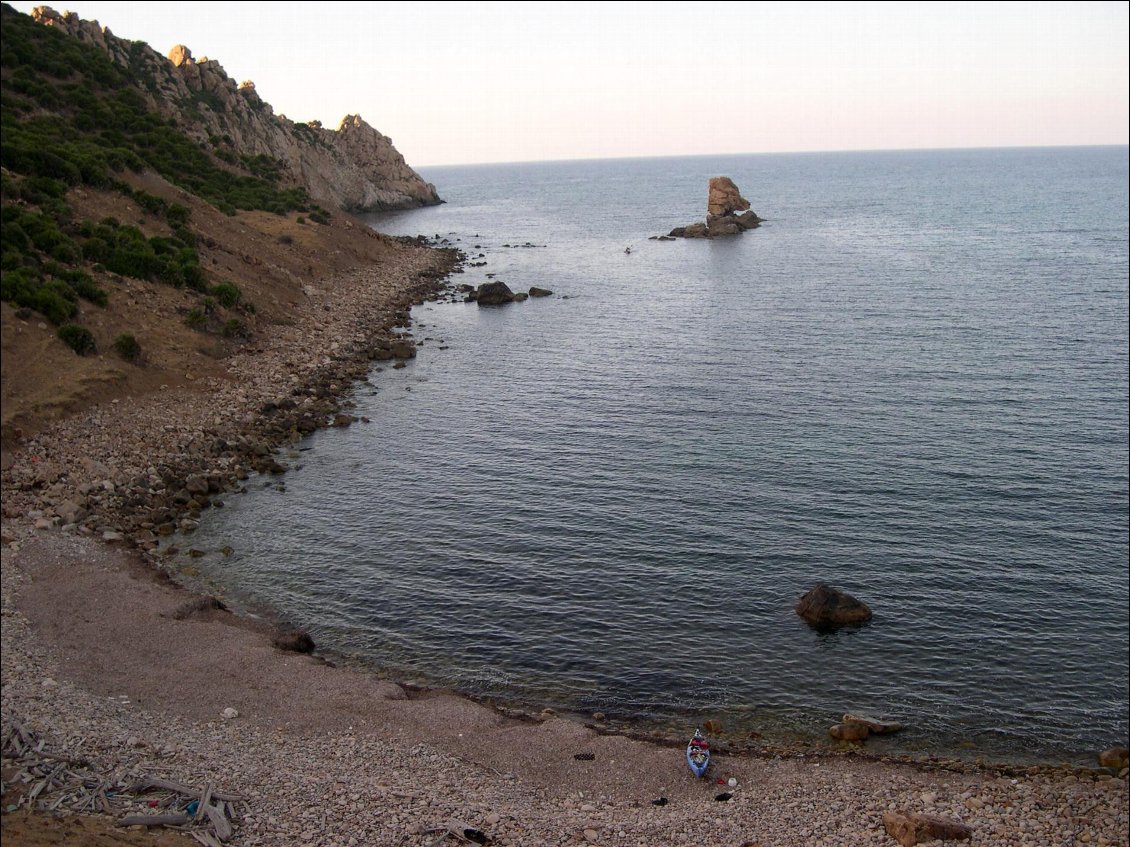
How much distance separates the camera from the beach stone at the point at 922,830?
70.4ft

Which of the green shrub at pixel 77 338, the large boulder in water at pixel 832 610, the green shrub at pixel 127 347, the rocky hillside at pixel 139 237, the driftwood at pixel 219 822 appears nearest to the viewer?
the driftwood at pixel 219 822

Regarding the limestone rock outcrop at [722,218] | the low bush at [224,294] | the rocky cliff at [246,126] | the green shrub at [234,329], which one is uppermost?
the rocky cliff at [246,126]

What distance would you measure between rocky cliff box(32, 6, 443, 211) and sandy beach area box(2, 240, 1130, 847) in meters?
103

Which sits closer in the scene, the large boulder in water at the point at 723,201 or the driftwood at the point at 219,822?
the driftwood at the point at 219,822

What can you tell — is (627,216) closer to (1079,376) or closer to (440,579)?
(1079,376)

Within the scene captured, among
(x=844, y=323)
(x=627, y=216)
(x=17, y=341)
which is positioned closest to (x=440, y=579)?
(x=17, y=341)

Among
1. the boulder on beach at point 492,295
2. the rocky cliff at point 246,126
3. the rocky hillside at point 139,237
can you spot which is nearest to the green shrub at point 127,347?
the rocky hillside at point 139,237

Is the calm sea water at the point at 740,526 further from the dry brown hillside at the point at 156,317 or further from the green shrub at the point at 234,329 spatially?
the dry brown hillside at the point at 156,317

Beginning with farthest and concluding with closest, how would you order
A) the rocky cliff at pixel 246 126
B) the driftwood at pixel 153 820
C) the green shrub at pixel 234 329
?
1. the rocky cliff at pixel 246 126
2. the green shrub at pixel 234 329
3. the driftwood at pixel 153 820

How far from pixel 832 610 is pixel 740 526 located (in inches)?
321

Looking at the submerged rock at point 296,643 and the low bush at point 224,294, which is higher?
the low bush at point 224,294

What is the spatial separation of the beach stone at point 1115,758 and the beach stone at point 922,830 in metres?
7.01

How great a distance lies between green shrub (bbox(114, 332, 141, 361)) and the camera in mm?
53906

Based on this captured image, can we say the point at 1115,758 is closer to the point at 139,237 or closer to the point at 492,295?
the point at 139,237
